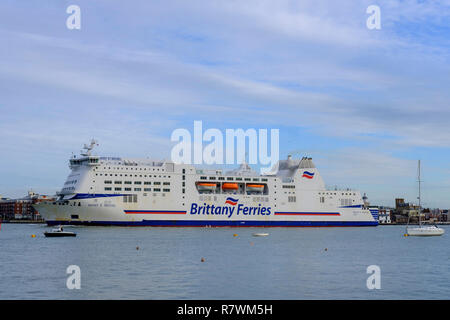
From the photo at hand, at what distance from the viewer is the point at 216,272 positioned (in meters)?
30.9

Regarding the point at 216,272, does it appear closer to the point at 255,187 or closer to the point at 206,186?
the point at 206,186

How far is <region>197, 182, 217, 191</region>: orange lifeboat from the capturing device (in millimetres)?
81125

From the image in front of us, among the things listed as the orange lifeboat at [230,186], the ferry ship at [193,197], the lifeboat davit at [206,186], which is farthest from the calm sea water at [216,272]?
the orange lifeboat at [230,186]

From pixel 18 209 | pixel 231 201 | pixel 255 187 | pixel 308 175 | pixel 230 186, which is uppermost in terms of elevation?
pixel 308 175

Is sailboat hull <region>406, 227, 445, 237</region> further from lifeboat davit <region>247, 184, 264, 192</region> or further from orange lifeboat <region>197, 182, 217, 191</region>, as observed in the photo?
orange lifeboat <region>197, 182, 217, 191</region>

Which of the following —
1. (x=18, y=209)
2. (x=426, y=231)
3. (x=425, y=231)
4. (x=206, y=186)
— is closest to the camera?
(x=426, y=231)

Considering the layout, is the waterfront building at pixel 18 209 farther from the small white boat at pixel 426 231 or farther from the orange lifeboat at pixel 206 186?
the small white boat at pixel 426 231

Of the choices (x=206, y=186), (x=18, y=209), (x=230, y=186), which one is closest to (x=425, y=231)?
(x=230, y=186)

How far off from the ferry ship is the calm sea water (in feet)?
86.1

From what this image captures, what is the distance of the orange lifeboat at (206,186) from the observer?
81.1 m

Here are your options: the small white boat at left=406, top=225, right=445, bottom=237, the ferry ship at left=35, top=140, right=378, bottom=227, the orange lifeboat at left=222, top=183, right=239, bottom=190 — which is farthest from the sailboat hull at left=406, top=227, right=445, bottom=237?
the orange lifeboat at left=222, top=183, right=239, bottom=190

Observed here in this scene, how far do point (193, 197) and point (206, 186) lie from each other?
2969mm

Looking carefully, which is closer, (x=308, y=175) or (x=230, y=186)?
(x=230, y=186)

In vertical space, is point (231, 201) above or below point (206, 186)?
below
